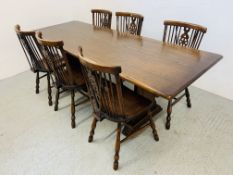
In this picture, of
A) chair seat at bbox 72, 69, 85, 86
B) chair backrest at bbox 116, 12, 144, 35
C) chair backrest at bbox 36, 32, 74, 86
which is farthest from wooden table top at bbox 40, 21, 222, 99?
chair seat at bbox 72, 69, 85, 86

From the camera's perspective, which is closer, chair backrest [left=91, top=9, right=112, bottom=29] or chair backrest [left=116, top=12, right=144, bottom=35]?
chair backrest [left=116, top=12, right=144, bottom=35]

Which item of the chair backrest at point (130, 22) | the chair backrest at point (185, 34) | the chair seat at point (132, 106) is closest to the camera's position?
the chair seat at point (132, 106)

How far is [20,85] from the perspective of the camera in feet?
9.78

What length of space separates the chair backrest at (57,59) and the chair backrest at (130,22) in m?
0.90

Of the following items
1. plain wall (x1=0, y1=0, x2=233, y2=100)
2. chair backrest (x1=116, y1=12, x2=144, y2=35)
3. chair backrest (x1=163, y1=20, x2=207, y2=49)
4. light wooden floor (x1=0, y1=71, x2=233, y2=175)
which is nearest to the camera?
light wooden floor (x1=0, y1=71, x2=233, y2=175)

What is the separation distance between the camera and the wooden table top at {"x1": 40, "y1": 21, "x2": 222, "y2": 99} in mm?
1356

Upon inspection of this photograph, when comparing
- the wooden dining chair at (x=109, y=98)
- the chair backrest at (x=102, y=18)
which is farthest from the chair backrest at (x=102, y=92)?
the chair backrest at (x=102, y=18)

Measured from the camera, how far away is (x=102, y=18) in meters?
2.79

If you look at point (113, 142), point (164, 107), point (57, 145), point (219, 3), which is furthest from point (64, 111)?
point (219, 3)

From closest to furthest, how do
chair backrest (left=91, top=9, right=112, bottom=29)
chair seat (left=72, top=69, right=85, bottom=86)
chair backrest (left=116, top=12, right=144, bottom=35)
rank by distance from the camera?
1. chair seat (left=72, top=69, right=85, bottom=86)
2. chair backrest (left=116, top=12, right=144, bottom=35)
3. chair backrest (left=91, top=9, right=112, bottom=29)

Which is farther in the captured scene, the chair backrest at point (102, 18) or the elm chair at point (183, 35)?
the chair backrest at point (102, 18)

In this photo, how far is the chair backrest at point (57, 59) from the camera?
5.81ft

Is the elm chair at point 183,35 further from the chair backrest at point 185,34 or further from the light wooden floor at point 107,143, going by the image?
the light wooden floor at point 107,143

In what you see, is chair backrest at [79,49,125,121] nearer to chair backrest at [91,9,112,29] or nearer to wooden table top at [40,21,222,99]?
wooden table top at [40,21,222,99]
